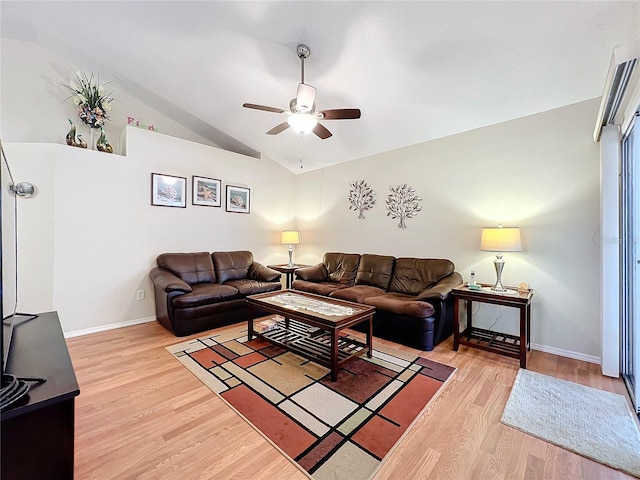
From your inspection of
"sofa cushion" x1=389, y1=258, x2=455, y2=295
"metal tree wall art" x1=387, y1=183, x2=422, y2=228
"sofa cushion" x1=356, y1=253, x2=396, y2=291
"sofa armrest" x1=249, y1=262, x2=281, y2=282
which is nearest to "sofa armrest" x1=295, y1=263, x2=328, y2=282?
"sofa armrest" x1=249, y1=262, x2=281, y2=282

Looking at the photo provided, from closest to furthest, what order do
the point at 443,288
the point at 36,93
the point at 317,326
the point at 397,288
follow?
the point at 317,326 → the point at 443,288 → the point at 36,93 → the point at 397,288

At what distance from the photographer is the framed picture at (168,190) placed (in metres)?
3.99

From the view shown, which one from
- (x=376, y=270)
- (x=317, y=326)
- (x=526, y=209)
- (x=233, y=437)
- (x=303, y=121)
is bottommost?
(x=233, y=437)

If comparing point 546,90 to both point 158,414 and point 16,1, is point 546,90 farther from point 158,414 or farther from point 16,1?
point 16,1

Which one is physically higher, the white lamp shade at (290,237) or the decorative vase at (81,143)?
the decorative vase at (81,143)

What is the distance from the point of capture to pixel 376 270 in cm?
414

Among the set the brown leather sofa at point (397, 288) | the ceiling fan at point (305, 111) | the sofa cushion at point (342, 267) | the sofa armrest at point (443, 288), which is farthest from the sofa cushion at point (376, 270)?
the ceiling fan at point (305, 111)

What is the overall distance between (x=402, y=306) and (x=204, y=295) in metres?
2.31

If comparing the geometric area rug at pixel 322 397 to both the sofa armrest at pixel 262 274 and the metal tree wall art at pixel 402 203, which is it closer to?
the sofa armrest at pixel 262 274

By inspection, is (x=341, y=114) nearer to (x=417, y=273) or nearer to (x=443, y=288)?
(x=443, y=288)

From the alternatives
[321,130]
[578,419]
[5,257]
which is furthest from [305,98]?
[578,419]

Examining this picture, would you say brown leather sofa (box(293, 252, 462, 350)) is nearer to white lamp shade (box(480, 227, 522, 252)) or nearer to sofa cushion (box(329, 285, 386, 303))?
sofa cushion (box(329, 285, 386, 303))

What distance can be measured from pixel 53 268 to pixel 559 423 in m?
4.84

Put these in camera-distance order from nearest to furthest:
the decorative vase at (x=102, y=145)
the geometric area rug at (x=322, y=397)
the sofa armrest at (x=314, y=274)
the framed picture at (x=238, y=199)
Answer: the geometric area rug at (x=322, y=397) → the decorative vase at (x=102, y=145) → the sofa armrest at (x=314, y=274) → the framed picture at (x=238, y=199)
